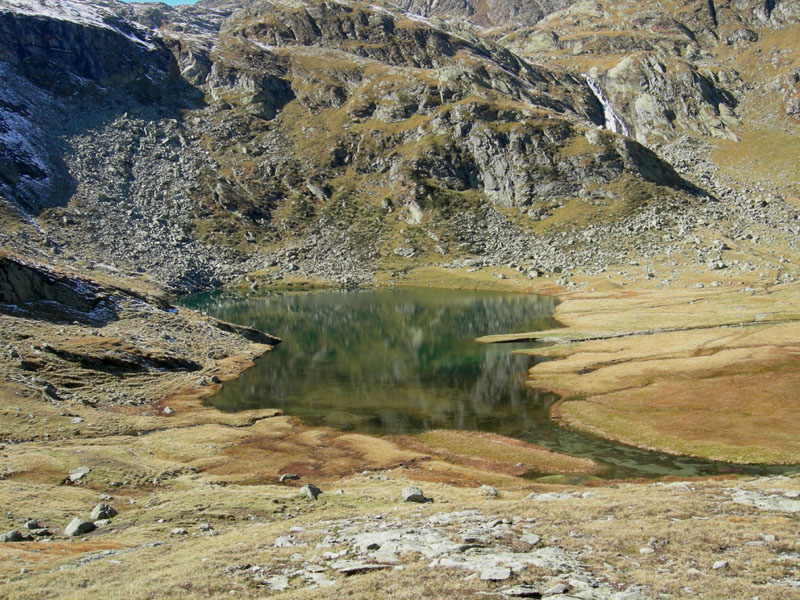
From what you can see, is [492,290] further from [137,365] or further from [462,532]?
[462,532]

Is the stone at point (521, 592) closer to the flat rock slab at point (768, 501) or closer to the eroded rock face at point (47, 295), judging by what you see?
the flat rock slab at point (768, 501)

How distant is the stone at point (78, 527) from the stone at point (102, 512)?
132cm

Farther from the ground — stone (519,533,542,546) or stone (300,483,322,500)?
stone (519,533,542,546)

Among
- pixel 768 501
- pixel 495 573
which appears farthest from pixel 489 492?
pixel 495 573

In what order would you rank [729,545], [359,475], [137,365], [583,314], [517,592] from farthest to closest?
[583,314] < [137,365] < [359,475] < [729,545] < [517,592]

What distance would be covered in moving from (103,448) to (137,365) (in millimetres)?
32949

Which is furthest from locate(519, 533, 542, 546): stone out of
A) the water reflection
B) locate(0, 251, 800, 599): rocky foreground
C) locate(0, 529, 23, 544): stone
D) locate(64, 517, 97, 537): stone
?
the water reflection

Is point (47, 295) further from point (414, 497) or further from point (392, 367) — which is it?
point (414, 497)

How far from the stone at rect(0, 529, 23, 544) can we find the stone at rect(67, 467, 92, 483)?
12.8 m

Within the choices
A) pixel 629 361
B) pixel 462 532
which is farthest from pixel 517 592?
pixel 629 361

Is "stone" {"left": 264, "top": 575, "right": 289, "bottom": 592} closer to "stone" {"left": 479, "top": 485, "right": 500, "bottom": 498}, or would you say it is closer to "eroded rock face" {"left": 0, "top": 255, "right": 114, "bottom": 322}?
"stone" {"left": 479, "top": 485, "right": 500, "bottom": 498}

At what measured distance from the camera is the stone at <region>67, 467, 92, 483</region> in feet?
127

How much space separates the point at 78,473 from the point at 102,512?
35.3ft

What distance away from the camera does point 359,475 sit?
44.3 meters
